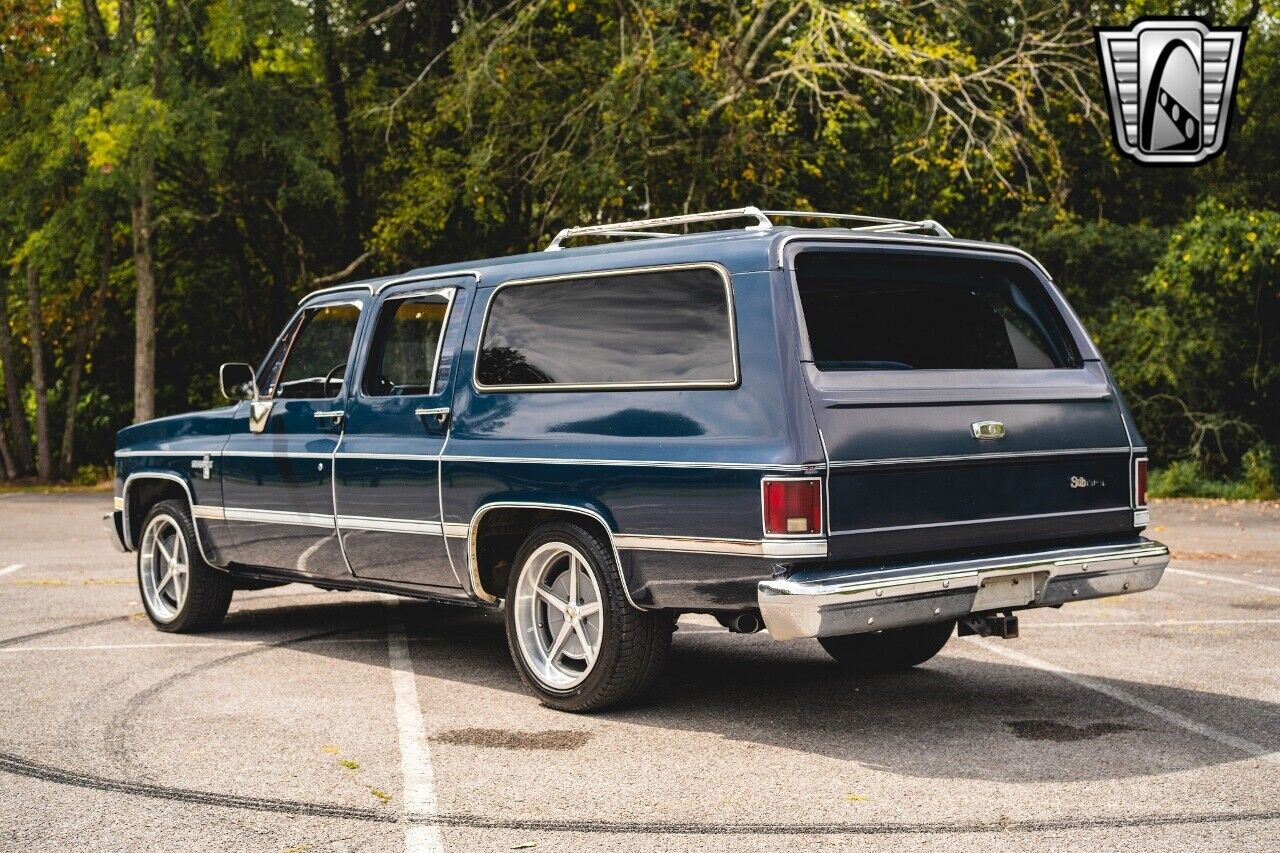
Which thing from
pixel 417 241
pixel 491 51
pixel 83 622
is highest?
pixel 491 51

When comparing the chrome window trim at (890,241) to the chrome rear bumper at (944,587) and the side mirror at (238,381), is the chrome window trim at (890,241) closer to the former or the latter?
the chrome rear bumper at (944,587)

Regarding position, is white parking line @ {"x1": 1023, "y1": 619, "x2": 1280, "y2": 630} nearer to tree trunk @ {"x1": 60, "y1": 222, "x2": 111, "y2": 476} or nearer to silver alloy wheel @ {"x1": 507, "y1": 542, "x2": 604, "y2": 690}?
silver alloy wheel @ {"x1": 507, "y1": 542, "x2": 604, "y2": 690}

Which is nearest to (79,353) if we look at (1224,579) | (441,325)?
(1224,579)

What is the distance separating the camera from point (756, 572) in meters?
6.11

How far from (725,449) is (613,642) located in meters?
1.06

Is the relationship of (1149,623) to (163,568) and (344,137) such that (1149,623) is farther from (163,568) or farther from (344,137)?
(344,137)

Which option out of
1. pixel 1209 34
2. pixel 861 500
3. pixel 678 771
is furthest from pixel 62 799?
pixel 1209 34

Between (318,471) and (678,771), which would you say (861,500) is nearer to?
(678,771)

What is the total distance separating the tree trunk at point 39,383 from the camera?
27.7 meters

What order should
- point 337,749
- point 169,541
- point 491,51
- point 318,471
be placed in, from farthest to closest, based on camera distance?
1. point 491,51
2. point 169,541
3. point 318,471
4. point 337,749

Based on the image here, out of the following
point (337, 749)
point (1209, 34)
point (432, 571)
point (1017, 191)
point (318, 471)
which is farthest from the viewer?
point (1209, 34)

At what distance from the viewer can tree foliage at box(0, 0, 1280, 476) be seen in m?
21.6

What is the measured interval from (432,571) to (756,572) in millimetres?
2127

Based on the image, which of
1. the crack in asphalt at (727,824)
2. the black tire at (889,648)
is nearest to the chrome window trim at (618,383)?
the crack in asphalt at (727,824)
